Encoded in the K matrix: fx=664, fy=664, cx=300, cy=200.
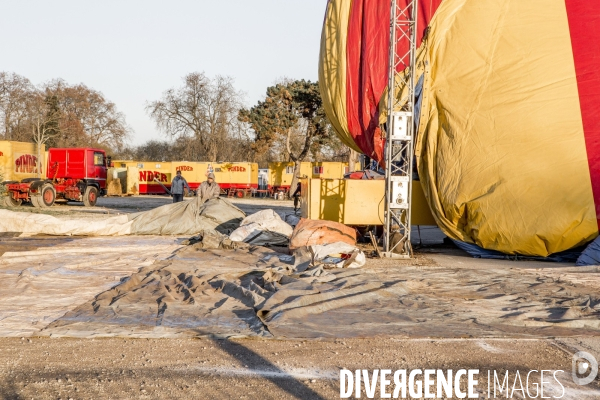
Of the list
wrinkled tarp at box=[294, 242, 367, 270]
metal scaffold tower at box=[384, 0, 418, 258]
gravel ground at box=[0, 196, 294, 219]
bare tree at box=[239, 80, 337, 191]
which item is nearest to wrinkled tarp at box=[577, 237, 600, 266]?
metal scaffold tower at box=[384, 0, 418, 258]

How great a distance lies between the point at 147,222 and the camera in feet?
49.3

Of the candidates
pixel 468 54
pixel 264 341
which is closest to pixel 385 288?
pixel 264 341

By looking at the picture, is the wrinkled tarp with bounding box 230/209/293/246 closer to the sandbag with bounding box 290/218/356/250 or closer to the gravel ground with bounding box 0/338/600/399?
the sandbag with bounding box 290/218/356/250

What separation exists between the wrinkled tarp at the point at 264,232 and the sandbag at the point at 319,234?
125 cm

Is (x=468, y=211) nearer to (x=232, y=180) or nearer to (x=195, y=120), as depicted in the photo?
(x=232, y=180)

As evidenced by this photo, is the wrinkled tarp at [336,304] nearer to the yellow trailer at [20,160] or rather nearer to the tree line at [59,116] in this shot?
the yellow trailer at [20,160]

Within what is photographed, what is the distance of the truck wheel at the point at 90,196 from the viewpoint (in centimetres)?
2572

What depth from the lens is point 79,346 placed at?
17.8 ft

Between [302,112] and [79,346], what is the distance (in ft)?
121

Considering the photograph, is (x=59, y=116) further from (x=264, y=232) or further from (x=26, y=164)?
(x=264, y=232)

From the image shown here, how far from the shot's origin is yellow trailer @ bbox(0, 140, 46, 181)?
2766 cm

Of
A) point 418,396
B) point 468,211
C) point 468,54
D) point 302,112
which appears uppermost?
point 302,112

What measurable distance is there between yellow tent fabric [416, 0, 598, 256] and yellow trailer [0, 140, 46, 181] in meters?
20.2

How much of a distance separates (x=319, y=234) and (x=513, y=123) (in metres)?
3.92
